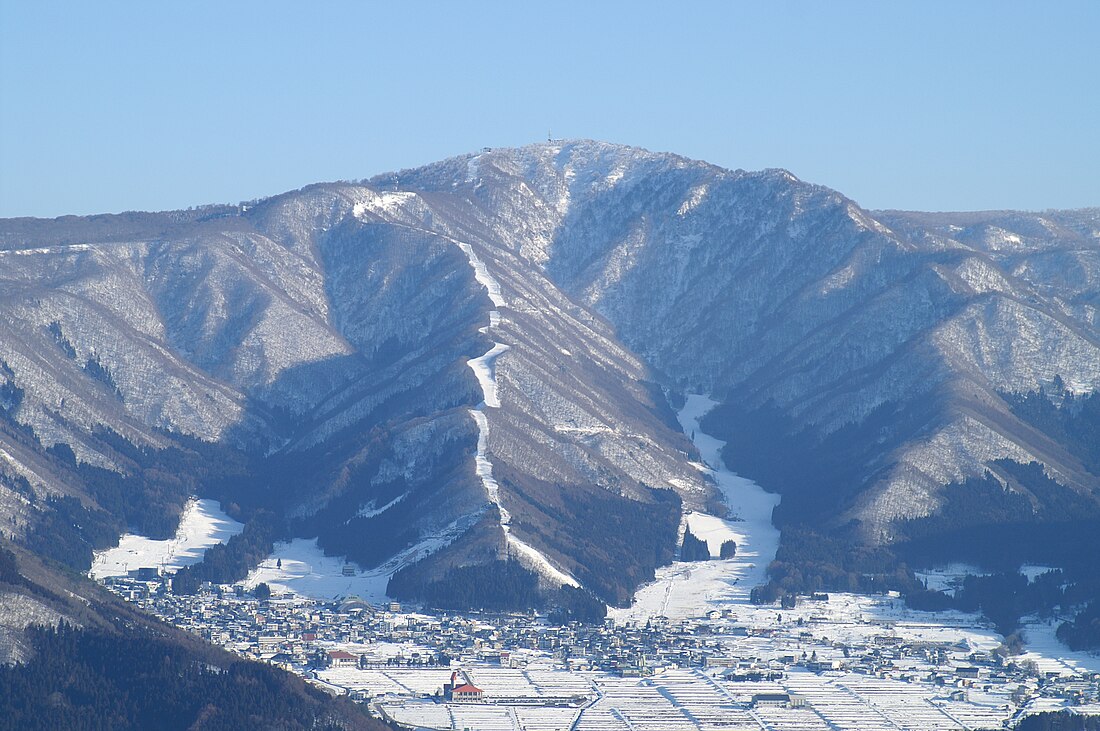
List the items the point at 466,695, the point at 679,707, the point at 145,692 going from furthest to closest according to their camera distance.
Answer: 1. the point at 466,695
2. the point at 679,707
3. the point at 145,692

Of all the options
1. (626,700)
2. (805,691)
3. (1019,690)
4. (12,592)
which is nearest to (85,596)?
(12,592)

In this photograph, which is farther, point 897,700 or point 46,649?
point 897,700

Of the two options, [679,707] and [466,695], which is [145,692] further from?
[679,707]

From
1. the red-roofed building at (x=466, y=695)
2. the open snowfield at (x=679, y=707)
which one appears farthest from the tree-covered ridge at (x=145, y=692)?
the red-roofed building at (x=466, y=695)

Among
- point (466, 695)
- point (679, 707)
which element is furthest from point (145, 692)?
point (679, 707)

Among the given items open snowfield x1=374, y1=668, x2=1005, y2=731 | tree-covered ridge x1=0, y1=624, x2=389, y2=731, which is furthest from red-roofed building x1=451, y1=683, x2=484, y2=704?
tree-covered ridge x1=0, y1=624, x2=389, y2=731

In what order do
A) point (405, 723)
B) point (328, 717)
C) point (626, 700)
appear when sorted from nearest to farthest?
point (328, 717)
point (405, 723)
point (626, 700)

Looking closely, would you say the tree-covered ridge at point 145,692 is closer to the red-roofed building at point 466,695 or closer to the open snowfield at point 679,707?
the open snowfield at point 679,707

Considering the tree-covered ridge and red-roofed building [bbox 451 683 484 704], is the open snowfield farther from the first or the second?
the tree-covered ridge

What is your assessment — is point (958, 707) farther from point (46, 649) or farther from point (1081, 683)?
point (46, 649)
